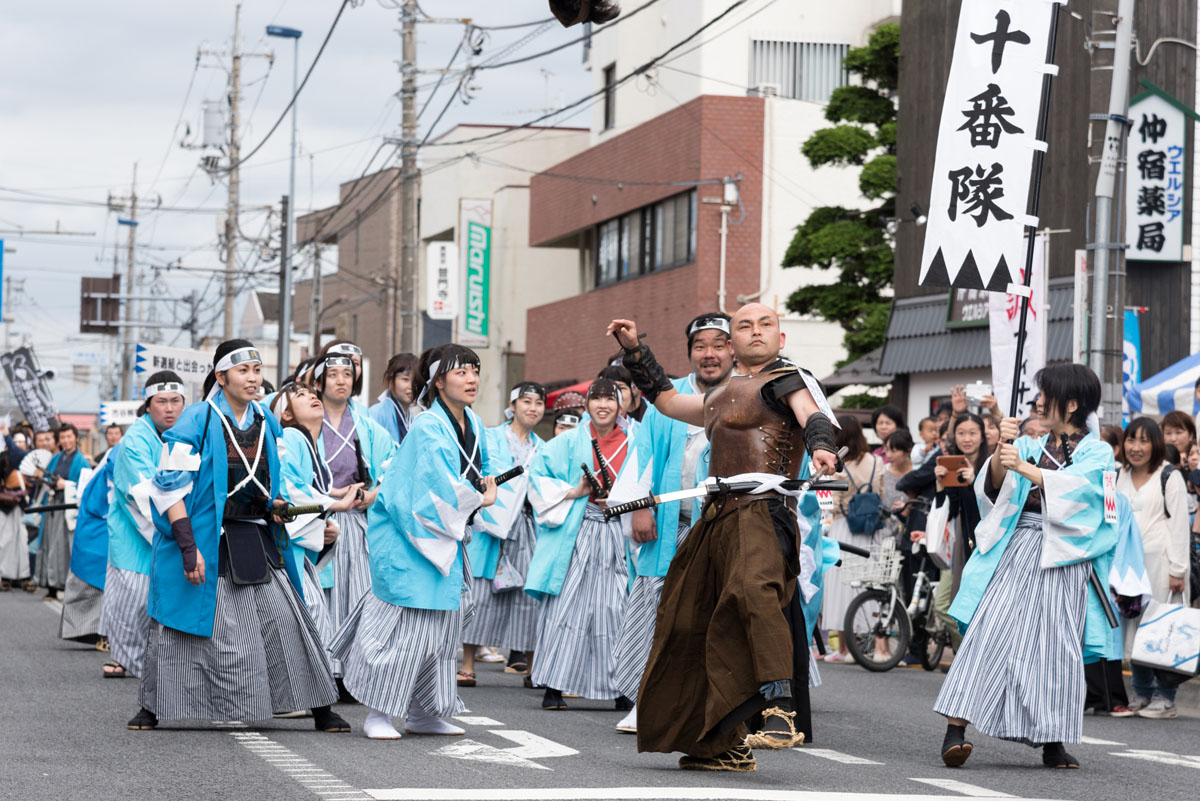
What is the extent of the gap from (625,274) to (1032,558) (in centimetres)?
2681

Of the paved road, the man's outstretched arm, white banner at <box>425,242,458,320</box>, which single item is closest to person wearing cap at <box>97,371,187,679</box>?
the paved road

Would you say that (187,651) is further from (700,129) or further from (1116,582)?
(700,129)

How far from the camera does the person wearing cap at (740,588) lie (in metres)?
6.73

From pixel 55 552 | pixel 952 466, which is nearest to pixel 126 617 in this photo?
pixel 952 466

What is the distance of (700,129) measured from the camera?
29844 mm

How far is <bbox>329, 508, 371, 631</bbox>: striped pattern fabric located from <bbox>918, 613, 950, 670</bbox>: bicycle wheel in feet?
16.9

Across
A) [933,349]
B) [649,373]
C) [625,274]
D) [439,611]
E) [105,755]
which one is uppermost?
[625,274]

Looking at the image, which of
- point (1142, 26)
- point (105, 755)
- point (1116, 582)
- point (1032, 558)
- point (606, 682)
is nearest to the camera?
point (105, 755)

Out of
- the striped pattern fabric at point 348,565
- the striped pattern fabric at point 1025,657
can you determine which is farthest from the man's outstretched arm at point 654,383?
the striped pattern fabric at point 348,565

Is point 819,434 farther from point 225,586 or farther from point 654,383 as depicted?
point 225,586

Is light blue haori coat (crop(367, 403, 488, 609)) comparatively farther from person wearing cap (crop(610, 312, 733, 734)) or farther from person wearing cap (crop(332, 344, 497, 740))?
person wearing cap (crop(610, 312, 733, 734))

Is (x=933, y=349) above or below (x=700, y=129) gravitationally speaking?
below

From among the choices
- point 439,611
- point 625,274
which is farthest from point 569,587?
point 625,274

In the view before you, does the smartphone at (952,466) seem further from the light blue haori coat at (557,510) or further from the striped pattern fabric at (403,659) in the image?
the striped pattern fabric at (403,659)
